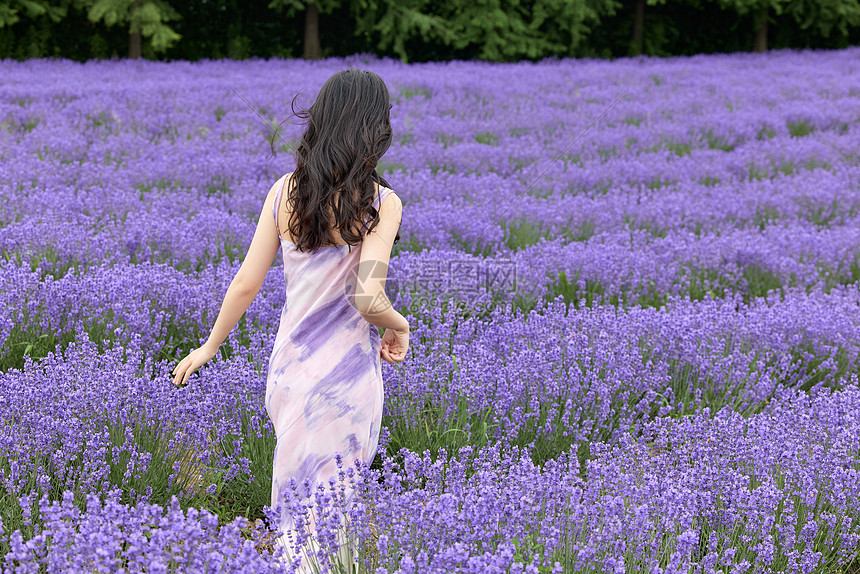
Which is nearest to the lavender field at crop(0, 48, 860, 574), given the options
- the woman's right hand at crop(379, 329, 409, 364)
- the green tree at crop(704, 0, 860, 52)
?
the woman's right hand at crop(379, 329, 409, 364)

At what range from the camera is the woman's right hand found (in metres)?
2.25

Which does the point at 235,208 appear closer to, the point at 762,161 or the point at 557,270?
the point at 557,270

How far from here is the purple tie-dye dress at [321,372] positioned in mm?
2137

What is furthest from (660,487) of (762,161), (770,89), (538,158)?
(770,89)

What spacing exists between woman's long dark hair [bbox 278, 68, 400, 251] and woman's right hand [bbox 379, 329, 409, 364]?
1.11 feet

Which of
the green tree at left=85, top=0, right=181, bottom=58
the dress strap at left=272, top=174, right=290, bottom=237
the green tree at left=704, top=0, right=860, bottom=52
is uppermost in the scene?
the green tree at left=704, top=0, right=860, bottom=52

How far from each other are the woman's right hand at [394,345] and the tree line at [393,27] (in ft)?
47.1

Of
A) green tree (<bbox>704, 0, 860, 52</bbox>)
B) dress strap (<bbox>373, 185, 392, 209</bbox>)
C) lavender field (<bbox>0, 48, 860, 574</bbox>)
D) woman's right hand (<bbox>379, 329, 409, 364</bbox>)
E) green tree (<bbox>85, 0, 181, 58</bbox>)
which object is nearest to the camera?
lavender field (<bbox>0, 48, 860, 574</bbox>)

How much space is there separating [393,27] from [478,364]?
16217mm

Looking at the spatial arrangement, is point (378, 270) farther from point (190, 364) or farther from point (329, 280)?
point (190, 364)

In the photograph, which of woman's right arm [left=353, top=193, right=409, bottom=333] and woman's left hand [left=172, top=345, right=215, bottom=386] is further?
woman's left hand [left=172, top=345, right=215, bottom=386]

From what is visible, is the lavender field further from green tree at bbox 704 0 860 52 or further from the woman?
green tree at bbox 704 0 860 52

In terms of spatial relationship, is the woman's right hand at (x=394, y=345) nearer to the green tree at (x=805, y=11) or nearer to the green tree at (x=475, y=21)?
the green tree at (x=475, y=21)

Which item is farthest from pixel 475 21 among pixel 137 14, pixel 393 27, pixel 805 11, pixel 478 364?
pixel 478 364
